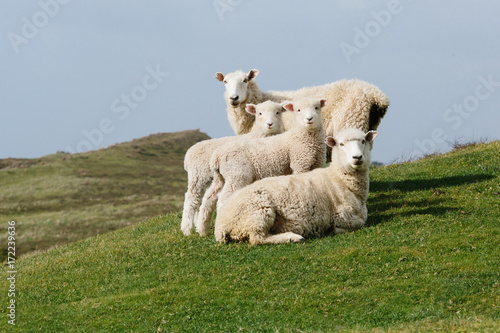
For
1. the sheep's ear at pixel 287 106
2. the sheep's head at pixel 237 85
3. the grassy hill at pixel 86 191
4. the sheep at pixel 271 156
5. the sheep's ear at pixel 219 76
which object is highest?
the sheep's ear at pixel 219 76

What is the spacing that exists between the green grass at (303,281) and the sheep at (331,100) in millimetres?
2502

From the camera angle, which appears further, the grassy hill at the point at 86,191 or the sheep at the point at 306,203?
the grassy hill at the point at 86,191

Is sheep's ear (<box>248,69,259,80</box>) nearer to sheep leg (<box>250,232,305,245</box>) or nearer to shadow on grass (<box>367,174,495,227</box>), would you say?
shadow on grass (<box>367,174,495,227</box>)

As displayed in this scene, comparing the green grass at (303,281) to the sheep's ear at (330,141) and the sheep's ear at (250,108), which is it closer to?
the sheep's ear at (330,141)

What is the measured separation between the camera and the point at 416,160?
2247 cm

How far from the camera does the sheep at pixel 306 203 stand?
39.3ft

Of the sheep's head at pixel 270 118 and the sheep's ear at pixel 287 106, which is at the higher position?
the sheep's ear at pixel 287 106

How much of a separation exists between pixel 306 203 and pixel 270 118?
2947 mm

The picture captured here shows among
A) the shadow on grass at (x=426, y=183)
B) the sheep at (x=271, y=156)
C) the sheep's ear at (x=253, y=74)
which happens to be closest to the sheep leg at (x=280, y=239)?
the sheep at (x=271, y=156)

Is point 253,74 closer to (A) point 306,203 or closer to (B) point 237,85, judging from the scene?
(B) point 237,85

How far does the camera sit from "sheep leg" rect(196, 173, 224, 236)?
1373 cm

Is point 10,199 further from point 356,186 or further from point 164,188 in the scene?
point 356,186

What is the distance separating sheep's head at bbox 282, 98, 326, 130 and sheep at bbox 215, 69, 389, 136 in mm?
2590

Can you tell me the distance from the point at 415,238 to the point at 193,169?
5.32m
